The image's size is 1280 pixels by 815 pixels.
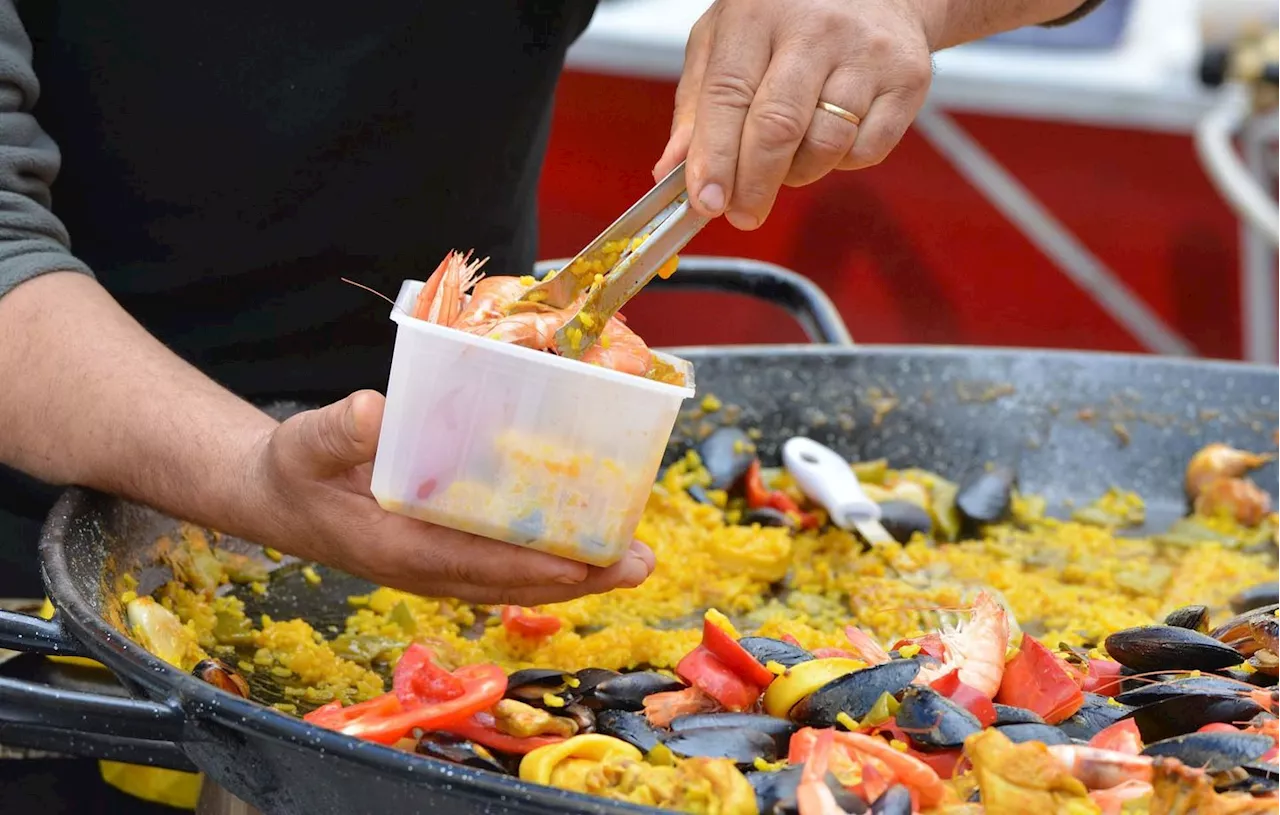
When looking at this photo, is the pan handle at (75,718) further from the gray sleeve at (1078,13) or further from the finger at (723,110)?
the gray sleeve at (1078,13)

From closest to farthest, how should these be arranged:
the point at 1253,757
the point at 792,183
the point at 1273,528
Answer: the point at 1253,757 < the point at 792,183 < the point at 1273,528

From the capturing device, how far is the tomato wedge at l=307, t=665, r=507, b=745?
116 centimetres

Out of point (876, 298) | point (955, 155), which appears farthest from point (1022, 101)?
point (876, 298)

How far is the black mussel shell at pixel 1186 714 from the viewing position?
1167mm

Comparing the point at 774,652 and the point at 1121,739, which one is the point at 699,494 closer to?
the point at 774,652

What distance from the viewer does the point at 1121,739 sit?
3.74ft

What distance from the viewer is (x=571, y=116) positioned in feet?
15.9

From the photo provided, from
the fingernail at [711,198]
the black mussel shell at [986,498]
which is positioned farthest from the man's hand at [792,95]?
the black mussel shell at [986,498]

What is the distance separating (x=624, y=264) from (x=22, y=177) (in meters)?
0.72

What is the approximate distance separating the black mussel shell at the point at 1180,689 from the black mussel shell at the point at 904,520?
698 mm

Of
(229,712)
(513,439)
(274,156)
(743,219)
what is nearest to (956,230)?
(274,156)

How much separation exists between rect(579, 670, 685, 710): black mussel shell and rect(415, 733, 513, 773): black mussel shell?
0.42 feet

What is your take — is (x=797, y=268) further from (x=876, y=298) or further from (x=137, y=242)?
(x=137, y=242)

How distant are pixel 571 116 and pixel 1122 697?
3.88m
